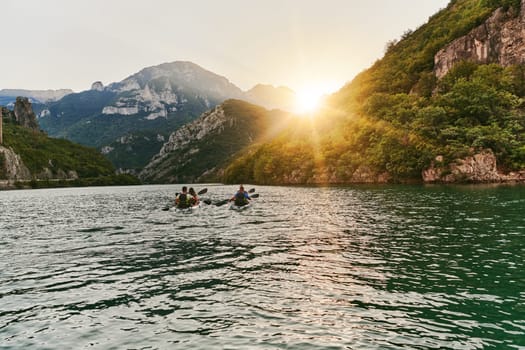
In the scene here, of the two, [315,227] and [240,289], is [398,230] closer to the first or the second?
[315,227]

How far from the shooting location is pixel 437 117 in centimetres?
10156

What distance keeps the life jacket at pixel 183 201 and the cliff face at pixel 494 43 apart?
109170mm

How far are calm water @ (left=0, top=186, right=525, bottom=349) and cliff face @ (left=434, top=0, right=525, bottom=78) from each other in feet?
337

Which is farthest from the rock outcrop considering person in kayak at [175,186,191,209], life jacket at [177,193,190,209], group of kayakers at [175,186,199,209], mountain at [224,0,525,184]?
life jacket at [177,193,190,209]

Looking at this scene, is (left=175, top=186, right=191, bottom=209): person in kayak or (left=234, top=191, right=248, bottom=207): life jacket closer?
(left=175, top=186, right=191, bottom=209): person in kayak

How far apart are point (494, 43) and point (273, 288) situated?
130095 millimetres

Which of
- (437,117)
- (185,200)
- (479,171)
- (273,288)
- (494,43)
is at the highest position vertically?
(494,43)

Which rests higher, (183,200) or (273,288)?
(183,200)

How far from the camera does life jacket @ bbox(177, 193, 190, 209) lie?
48.8m

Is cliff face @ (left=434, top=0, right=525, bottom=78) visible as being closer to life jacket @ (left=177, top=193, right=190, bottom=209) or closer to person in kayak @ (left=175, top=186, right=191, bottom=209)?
person in kayak @ (left=175, top=186, right=191, bottom=209)

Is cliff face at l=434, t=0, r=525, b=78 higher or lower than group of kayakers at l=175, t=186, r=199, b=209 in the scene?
higher

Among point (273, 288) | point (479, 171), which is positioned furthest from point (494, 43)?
point (273, 288)

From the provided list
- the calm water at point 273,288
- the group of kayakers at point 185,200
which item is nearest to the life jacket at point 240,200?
the group of kayakers at point 185,200

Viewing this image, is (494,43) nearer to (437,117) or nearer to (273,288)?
(437,117)
